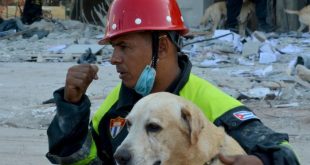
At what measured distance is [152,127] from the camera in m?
3.32

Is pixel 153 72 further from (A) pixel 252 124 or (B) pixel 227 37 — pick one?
(B) pixel 227 37

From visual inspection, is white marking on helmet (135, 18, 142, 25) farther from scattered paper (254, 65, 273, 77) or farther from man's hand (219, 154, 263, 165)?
scattered paper (254, 65, 273, 77)

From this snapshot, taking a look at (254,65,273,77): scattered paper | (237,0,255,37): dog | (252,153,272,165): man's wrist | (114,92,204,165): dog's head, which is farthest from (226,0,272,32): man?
(114,92,204,165): dog's head

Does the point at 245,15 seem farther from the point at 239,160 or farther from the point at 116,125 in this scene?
the point at 239,160

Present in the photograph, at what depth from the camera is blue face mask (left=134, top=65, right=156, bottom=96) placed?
147 inches

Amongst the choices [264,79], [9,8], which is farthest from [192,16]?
[9,8]

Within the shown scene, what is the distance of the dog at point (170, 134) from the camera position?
329 cm

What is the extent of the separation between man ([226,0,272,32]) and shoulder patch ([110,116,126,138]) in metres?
14.4

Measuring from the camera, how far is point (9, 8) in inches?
1164

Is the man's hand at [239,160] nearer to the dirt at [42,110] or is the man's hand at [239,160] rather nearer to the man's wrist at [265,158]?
the man's wrist at [265,158]

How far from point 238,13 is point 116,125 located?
1453 centimetres

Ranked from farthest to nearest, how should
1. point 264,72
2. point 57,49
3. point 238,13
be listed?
point 238,13 → point 57,49 → point 264,72

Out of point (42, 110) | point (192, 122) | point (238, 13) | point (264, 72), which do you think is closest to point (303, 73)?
point (264, 72)

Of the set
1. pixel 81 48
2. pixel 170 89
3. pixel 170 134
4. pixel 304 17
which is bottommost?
pixel 81 48
